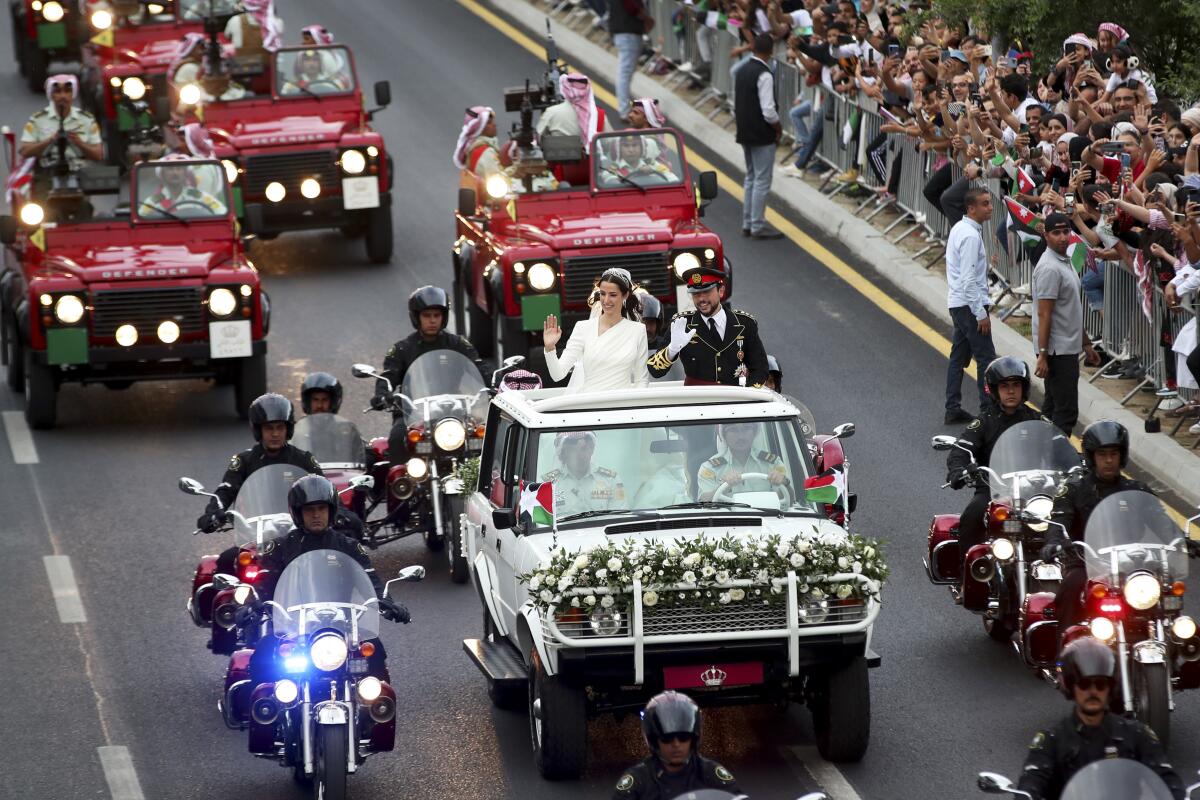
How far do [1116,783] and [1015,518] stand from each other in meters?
5.18

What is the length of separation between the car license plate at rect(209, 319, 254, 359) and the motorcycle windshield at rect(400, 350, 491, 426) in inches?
160

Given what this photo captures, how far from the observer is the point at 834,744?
40.9 ft

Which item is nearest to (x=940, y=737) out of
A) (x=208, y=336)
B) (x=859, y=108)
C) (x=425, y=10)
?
(x=208, y=336)

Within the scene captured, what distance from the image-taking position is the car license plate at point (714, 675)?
11898 mm

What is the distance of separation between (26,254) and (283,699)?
1103cm

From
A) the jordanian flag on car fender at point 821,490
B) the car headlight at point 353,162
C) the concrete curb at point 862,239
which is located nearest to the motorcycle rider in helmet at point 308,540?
the jordanian flag on car fender at point 821,490

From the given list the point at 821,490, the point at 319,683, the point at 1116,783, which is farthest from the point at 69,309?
the point at 1116,783

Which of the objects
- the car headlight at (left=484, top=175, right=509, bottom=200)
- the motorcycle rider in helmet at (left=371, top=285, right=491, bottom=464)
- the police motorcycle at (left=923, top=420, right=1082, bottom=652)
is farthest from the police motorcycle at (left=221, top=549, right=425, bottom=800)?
the car headlight at (left=484, top=175, right=509, bottom=200)

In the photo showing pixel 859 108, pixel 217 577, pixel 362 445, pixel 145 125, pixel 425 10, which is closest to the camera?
pixel 217 577

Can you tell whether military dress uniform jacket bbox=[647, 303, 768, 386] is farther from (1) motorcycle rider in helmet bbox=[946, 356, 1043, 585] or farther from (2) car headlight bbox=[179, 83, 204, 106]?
(2) car headlight bbox=[179, 83, 204, 106]

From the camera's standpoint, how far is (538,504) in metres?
12.5

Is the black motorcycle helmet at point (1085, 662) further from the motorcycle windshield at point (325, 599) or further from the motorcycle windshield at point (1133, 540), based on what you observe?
the motorcycle windshield at point (325, 599)

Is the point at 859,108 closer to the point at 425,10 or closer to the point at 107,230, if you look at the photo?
the point at 107,230

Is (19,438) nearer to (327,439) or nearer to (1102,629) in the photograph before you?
(327,439)
